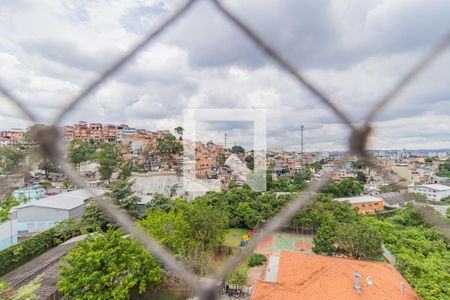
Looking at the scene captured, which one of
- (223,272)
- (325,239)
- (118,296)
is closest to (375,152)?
(223,272)

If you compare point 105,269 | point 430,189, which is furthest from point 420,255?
point 105,269

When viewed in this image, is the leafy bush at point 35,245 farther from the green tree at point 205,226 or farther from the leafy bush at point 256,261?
the leafy bush at point 256,261

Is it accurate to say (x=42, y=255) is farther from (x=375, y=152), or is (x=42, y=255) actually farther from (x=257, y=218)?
(x=375, y=152)

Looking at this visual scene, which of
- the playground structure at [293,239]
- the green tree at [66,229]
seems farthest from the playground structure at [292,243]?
the green tree at [66,229]

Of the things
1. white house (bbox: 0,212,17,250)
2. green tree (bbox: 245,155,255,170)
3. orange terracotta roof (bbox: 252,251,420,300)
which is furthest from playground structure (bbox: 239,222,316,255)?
white house (bbox: 0,212,17,250)

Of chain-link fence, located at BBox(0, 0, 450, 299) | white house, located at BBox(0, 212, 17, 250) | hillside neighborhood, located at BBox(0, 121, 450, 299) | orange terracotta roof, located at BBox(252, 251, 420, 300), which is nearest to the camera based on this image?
chain-link fence, located at BBox(0, 0, 450, 299)

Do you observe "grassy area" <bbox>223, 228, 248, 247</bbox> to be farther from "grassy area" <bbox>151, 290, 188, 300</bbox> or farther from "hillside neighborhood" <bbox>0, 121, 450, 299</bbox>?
"grassy area" <bbox>151, 290, 188, 300</bbox>
